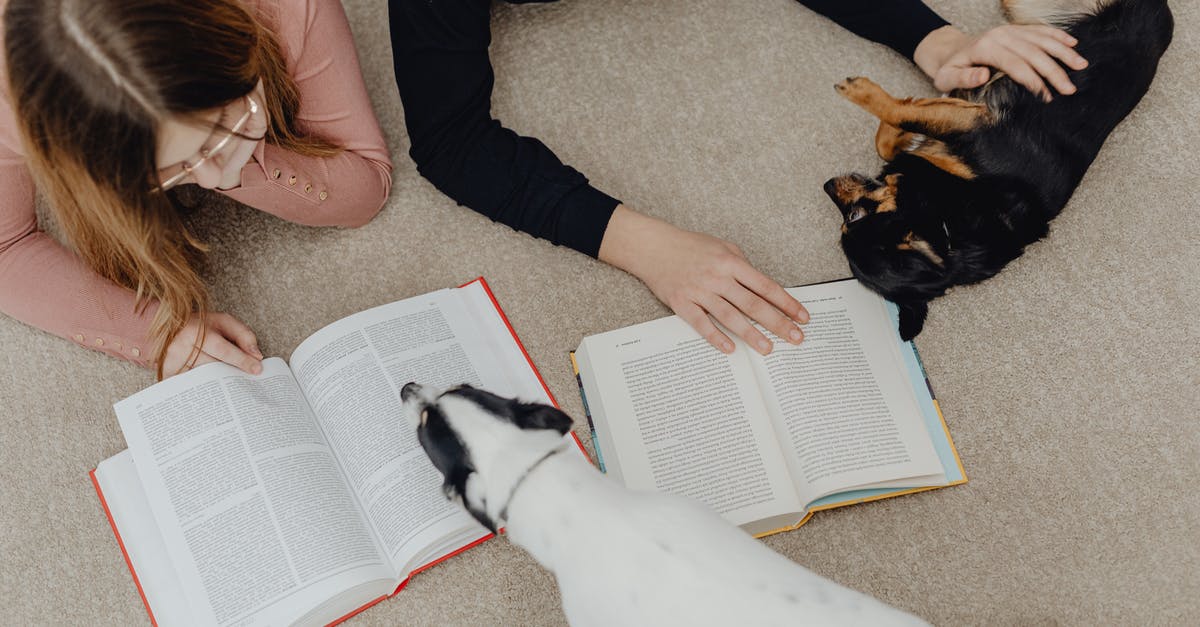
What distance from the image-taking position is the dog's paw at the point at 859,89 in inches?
49.0

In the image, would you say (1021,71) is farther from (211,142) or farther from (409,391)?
(211,142)

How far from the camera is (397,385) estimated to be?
1.07 meters

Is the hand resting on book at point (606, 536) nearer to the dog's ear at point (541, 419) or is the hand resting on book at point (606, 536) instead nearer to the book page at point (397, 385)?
the dog's ear at point (541, 419)

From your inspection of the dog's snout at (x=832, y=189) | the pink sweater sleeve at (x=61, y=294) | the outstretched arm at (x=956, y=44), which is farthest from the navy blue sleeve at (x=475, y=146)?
the outstretched arm at (x=956, y=44)

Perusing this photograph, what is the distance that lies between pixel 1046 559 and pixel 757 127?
2.71 feet

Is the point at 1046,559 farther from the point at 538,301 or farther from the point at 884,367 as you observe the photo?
the point at 538,301

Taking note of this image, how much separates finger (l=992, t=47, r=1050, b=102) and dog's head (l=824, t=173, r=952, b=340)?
0.23m

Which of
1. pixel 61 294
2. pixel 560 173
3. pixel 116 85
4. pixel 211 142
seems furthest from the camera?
pixel 560 173

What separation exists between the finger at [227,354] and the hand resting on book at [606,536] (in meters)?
0.33

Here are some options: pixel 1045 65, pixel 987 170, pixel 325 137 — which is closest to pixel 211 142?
pixel 325 137

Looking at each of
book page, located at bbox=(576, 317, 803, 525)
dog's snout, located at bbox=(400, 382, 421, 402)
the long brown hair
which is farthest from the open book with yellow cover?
the long brown hair

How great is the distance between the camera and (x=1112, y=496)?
1098mm

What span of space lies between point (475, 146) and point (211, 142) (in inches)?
16.8

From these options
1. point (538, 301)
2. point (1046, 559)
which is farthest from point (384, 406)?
point (1046, 559)
